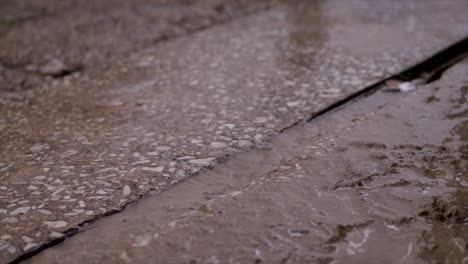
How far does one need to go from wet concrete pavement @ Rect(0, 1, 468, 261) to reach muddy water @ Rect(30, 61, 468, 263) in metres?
0.07

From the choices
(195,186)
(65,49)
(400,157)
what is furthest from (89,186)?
(65,49)

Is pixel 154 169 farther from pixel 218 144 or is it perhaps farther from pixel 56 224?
pixel 56 224

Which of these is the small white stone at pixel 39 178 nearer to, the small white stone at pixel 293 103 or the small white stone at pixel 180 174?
the small white stone at pixel 180 174

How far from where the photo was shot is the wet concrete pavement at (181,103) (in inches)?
58.9

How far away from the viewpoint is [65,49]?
269cm

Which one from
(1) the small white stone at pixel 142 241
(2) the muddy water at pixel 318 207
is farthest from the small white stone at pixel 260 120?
(1) the small white stone at pixel 142 241

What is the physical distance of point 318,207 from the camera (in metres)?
1.41

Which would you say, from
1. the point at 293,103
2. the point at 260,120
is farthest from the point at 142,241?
the point at 293,103

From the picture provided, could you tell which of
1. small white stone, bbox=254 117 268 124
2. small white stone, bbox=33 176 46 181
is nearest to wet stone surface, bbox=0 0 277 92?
small white stone, bbox=33 176 46 181

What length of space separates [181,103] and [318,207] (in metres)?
0.84

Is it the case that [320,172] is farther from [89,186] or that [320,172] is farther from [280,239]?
[89,186]

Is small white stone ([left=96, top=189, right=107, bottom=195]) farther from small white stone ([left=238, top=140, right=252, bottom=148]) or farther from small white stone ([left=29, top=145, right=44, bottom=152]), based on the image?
small white stone ([left=238, top=140, right=252, bottom=148])

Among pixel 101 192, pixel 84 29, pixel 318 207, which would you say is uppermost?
pixel 84 29

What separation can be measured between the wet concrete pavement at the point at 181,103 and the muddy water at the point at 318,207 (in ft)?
0.23
